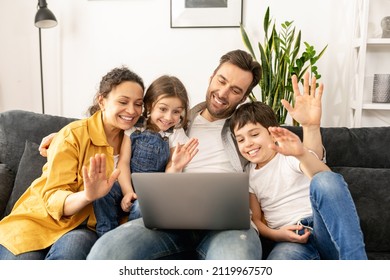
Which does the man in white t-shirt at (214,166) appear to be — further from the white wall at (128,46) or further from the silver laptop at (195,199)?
the white wall at (128,46)

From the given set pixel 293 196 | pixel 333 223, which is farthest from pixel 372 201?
pixel 333 223

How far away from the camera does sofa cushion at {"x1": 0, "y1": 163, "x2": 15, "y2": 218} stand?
1722 millimetres

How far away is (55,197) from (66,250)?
176 mm

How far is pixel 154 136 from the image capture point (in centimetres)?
166

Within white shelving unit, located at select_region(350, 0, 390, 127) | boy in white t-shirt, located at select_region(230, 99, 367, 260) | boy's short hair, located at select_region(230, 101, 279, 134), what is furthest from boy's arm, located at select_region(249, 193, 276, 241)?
white shelving unit, located at select_region(350, 0, 390, 127)

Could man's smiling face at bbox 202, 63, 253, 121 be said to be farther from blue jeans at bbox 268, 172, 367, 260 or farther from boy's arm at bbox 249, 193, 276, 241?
blue jeans at bbox 268, 172, 367, 260

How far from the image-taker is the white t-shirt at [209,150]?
1646 millimetres

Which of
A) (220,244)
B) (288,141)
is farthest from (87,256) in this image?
(288,141)

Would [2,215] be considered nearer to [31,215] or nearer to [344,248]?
[31,215]

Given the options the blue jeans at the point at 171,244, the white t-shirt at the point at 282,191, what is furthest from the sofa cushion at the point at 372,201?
the blue jeans at the point at 171,244

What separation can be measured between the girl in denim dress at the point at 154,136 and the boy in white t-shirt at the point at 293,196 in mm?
230

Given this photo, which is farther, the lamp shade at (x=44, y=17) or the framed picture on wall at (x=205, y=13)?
the framed picture on wall at (x=205, y=13)

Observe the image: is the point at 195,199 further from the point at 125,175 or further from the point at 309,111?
the point at 309,111
